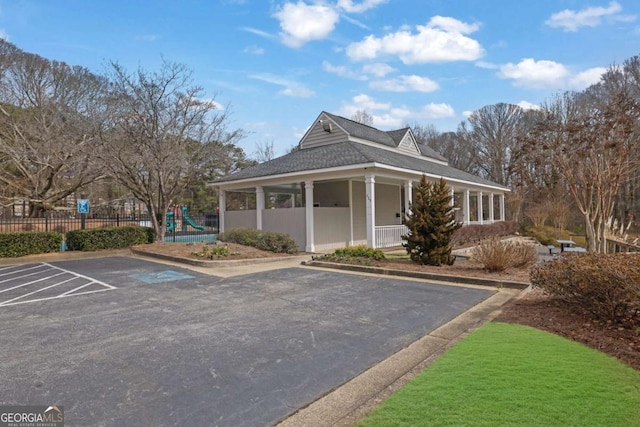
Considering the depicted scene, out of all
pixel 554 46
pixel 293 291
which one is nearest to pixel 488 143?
pixel 554 46

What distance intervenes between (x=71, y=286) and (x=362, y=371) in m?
7.28

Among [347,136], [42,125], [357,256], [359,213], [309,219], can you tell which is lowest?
[357,256]

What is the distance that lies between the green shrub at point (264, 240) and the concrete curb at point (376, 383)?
847cm

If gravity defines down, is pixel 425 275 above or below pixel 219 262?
below

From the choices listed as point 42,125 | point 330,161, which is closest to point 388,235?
point 330,161

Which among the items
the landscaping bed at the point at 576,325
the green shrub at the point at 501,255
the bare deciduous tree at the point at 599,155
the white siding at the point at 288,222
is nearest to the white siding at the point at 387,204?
the white siding at the point at 288,222

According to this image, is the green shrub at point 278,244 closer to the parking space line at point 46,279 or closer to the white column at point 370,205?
the white column at point 370,205

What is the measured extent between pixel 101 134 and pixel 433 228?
13.7 metres

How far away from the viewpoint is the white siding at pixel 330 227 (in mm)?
14383

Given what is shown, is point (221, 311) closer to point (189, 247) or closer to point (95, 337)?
point (95, 337)

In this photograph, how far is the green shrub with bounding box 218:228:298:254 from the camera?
12898 mm

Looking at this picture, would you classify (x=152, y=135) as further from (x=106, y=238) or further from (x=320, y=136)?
(x=320, y=136)

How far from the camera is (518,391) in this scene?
9.29 feet

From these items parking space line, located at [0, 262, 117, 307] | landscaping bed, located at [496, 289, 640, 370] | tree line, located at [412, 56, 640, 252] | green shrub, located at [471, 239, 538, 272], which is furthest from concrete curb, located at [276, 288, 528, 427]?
tree line, located at [412, 56, 640, 252]
